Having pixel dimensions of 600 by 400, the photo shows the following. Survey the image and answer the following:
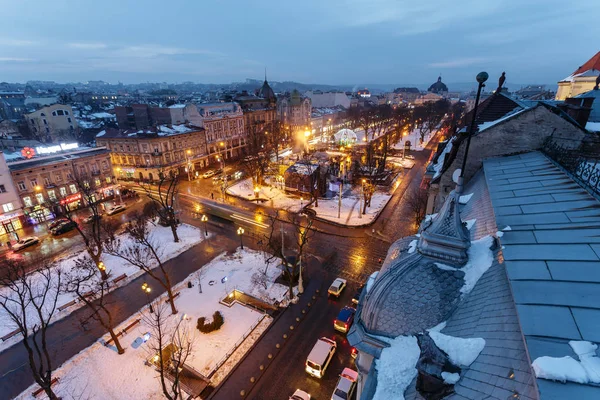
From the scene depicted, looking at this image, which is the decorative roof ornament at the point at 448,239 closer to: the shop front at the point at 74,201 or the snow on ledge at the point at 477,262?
the snow on ledge at the point at 477,262

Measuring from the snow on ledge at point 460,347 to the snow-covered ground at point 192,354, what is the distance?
1633 cm

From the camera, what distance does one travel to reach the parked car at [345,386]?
56.2ft

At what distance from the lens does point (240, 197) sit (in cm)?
5050

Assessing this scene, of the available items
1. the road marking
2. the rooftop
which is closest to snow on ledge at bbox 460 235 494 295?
the road marking

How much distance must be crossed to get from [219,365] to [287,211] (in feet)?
87.5

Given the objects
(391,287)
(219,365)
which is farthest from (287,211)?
(391,287)

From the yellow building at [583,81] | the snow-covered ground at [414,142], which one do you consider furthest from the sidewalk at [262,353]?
the snow-covered ground at [414,142]

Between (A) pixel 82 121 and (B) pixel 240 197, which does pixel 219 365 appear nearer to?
(B) pixel 240 197

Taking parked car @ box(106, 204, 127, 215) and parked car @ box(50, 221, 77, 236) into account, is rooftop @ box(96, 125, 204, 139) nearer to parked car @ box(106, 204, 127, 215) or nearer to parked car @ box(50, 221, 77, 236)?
parked car @ box(106, 204, 127, 215)

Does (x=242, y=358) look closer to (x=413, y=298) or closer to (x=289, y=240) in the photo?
(x=413, y=298)

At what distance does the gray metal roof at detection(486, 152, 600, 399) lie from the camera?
21.0 ft

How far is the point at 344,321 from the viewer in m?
22.2

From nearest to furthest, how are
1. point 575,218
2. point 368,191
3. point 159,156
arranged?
point 575,218 → point 368,191 → point 159,156

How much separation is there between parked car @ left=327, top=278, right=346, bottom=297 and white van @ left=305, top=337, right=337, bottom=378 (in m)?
5.88
